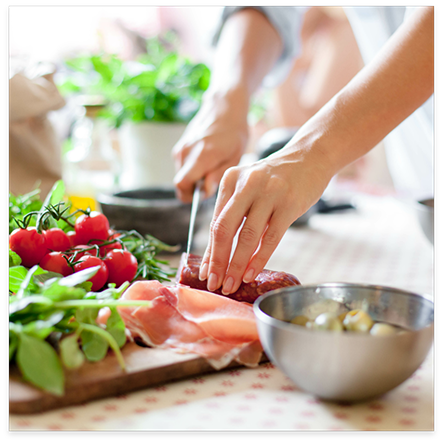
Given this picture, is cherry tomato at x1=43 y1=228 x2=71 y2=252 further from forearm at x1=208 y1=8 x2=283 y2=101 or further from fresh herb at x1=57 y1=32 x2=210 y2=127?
fresh herb at x1=57 y1=32 x2=210 y2=127

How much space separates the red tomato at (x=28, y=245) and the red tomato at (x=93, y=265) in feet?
0.29

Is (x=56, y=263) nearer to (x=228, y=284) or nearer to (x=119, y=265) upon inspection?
(x=119, y=265)

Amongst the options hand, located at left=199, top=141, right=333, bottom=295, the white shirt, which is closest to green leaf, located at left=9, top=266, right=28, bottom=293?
hand, located at left=199, top=141, right=333, bottom=295

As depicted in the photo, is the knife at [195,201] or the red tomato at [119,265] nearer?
the red tomato at [119,265]

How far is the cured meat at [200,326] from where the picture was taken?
0.71m

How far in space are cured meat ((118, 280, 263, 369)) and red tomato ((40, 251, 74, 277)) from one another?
16 cm

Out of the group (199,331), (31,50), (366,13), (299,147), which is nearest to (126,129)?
(366,13)

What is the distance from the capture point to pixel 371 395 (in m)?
0.60

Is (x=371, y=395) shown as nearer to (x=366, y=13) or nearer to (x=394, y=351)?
(x=394, y=351)

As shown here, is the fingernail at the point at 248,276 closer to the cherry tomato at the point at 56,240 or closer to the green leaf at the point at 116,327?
the green leaf at the point at 116,327

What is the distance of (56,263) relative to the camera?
2.82 feet

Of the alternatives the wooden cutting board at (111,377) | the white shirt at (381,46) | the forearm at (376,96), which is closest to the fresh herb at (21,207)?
the wooden cutting board at (111,377)

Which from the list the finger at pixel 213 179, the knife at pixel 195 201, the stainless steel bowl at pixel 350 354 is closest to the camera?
the stainless steel bowl at pixel 350 354

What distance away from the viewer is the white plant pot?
6.44 feet
